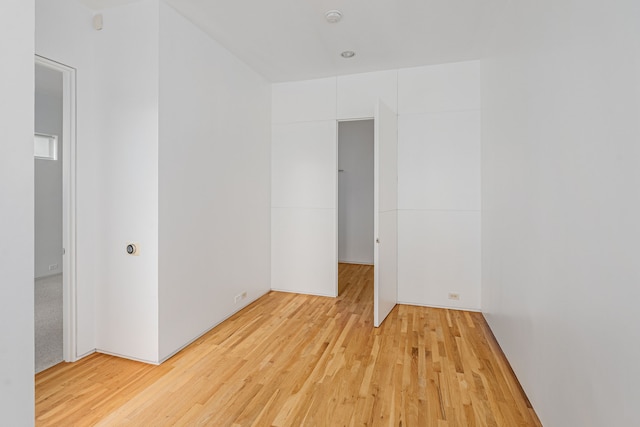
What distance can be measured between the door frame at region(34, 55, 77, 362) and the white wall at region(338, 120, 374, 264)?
4.44m

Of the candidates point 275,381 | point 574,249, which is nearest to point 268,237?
point 275,381

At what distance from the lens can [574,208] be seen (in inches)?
55.7

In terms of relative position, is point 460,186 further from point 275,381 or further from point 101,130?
point 101,130

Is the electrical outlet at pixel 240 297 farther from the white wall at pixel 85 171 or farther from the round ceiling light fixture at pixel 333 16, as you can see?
the round ceiling light fixture at pixel 333 16

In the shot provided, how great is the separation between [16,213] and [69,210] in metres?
1.56

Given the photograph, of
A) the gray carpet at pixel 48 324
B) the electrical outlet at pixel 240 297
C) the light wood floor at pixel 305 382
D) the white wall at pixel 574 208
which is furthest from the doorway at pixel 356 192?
the gray carpet at pixel 48 324

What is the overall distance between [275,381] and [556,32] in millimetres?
2754

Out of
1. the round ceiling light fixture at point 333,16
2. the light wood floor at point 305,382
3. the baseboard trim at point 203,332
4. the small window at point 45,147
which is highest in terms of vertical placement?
the round ceiling light fixture at point 333,16

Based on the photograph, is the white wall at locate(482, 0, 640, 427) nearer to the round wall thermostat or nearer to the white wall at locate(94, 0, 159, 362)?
the white wall at locate(94, 0, 159, 362)

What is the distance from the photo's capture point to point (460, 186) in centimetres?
367

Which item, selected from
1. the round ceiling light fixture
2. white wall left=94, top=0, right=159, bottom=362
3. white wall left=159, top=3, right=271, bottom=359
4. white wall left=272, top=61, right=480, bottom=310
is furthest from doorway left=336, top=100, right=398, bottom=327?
white wall left=94, top=0, right=159, bottom=362

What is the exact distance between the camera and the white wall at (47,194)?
192 inches

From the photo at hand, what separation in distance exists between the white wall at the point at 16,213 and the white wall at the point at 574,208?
2208 millimetres

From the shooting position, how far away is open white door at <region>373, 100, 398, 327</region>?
3.25m
